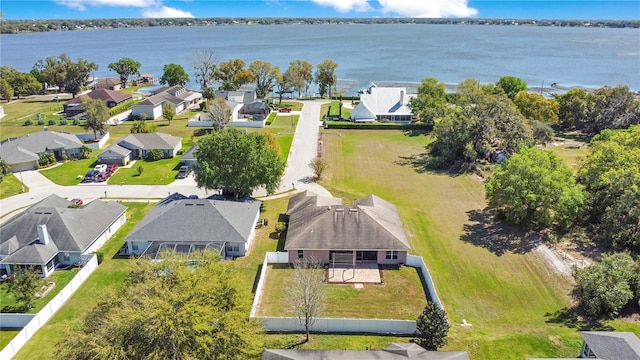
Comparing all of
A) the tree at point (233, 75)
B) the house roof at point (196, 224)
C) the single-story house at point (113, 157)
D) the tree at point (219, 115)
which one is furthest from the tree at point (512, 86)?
the single-story house at point (113, 157)

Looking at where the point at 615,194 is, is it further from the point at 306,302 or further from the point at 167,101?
the point at 167,101

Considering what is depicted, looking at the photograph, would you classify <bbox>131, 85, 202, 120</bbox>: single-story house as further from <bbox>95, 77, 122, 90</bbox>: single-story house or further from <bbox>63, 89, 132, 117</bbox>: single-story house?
<bbox>95, 77, 122, 90</bbox>: single-story house

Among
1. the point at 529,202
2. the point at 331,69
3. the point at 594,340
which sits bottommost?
the point at 594,340

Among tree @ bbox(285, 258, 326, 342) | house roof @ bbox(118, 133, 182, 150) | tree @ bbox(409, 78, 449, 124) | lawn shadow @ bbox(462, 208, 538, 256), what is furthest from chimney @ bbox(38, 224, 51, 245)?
tree @ bbox(409, 78, 449, 124)

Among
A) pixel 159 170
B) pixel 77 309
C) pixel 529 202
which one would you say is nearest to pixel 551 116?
pixel 529 202

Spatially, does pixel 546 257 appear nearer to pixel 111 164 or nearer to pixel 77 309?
pixel 77 309

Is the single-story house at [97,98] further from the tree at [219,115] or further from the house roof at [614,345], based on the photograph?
the house roof at [614,345]
